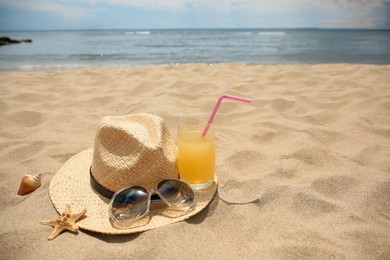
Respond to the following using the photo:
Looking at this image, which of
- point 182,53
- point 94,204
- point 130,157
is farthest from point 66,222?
point 182,53

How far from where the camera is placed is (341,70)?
19.4 ft

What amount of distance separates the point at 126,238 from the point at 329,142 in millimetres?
2019

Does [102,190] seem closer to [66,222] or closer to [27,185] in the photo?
[66,222]

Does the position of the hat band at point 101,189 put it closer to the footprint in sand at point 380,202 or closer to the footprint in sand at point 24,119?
the footprint in sand at point 380,202

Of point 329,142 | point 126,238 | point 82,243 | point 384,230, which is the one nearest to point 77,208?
point 82,243

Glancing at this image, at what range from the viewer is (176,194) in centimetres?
146

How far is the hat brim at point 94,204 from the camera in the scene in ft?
4.57

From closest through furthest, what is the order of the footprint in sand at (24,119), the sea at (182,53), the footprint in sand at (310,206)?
the footprint in sand at (310,206) → the footprint in sand at (24,119) → the sea at (182,53)

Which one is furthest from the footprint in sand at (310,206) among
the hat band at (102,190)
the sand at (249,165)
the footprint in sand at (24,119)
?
the footprint in sand at (24,119)

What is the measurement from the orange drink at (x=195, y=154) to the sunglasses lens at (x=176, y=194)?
0.16 m

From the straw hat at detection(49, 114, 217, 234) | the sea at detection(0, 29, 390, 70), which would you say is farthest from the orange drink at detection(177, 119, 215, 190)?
the sea at detection(0, 29, 390, 70)

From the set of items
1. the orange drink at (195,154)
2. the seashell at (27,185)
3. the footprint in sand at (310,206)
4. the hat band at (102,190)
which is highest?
the orange drink at (195,154)

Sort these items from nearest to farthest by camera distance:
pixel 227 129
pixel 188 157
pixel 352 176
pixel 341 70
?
pixel 188 157, pixel 352 176, pixel 227 129, pixel 341 70

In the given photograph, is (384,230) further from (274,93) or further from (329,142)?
(274,93)
